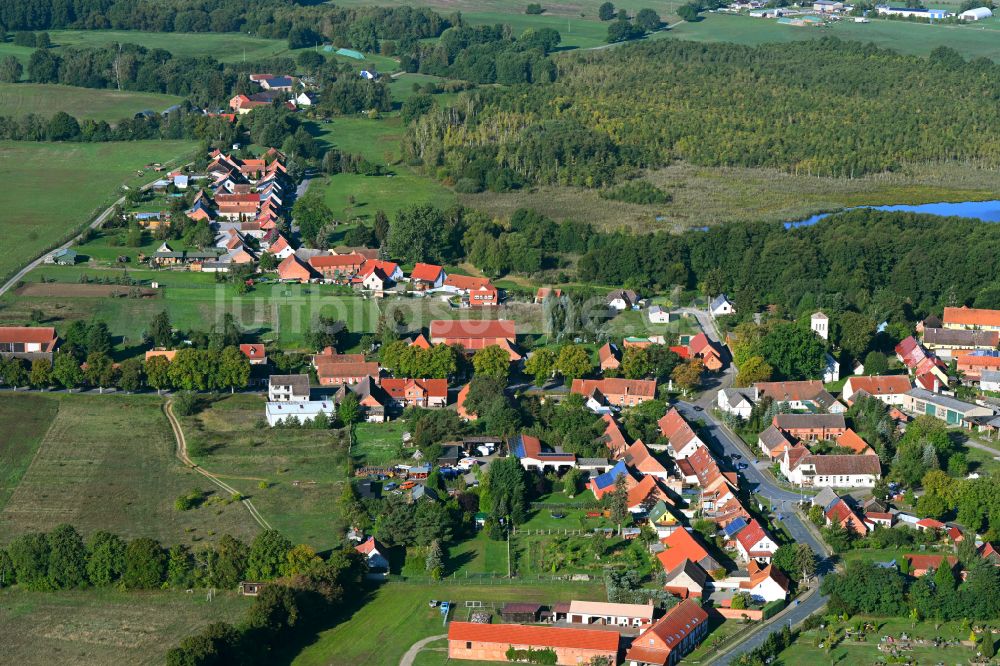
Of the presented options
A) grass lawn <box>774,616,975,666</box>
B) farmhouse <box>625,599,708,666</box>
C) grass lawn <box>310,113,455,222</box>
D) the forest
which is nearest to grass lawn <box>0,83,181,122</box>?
grass lawn <box>310,113,455,222</box>

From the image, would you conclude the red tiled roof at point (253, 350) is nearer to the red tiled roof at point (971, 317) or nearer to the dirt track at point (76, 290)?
the dirt track at point (76, 290)

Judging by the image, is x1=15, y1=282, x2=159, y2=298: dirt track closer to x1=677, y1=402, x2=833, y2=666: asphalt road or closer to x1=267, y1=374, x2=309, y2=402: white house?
x1=267, y1=374, x2=309, y2=402: white house

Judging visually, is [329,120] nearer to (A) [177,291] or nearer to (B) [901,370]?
(A) [177,291]

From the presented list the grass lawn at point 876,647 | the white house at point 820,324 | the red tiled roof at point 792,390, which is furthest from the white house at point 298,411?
the grass lawn at point 876,647

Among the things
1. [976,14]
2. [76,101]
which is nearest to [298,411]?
[76,101]

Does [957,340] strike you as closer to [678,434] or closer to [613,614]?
[678,434]

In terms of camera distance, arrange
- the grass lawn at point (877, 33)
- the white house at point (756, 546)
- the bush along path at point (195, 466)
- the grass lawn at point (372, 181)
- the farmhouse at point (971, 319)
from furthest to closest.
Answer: the grass lawn at point (877, 33) < the grass lawn at point (372, 181) < the farmhouse at point (971, 319) < the bush along path at point (195, 466) < the white house at point (756, 546)

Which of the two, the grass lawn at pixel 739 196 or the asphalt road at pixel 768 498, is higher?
the grass lawn at pixel 739 196
